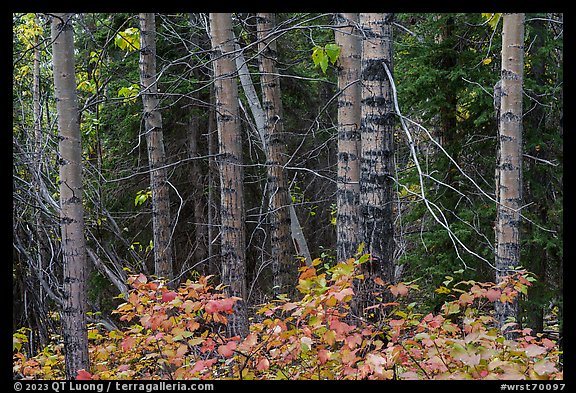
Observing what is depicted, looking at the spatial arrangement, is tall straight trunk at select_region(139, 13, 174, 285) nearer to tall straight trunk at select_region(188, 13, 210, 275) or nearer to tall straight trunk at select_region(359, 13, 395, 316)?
Result: tall straight trunk at select_region(359, 13, 395, 316)

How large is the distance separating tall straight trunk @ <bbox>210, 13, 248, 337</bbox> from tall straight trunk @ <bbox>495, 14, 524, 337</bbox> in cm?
353

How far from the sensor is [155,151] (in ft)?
24.0

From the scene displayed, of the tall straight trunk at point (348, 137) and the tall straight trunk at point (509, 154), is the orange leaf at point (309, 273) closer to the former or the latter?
the tall straight trunk at point (348, 137)

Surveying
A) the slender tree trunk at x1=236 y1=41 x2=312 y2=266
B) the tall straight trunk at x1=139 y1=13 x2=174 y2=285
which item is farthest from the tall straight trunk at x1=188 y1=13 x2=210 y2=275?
the tall straight trunk at x1=139 y1=13 x2=174 y2=285

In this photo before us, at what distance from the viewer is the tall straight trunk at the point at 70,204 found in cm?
440

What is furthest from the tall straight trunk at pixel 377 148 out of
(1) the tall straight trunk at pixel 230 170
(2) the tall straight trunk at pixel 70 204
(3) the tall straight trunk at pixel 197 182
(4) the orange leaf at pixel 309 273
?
(3) the tall straight trunk at pixel 197 182

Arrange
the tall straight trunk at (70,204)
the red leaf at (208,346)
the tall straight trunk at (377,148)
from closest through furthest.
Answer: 1. the red leaf at (208,346)
2. the tall straight trunk at (70,204)
3. the tall straight trunk at (377,148)

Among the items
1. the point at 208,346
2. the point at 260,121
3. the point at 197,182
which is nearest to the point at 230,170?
the point at 208,346

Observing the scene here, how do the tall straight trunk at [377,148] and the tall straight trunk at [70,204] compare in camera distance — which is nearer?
the tall straight trunk at [70,204]

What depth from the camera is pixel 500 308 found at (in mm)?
7391

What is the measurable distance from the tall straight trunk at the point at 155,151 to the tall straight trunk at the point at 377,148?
3.44 metres
